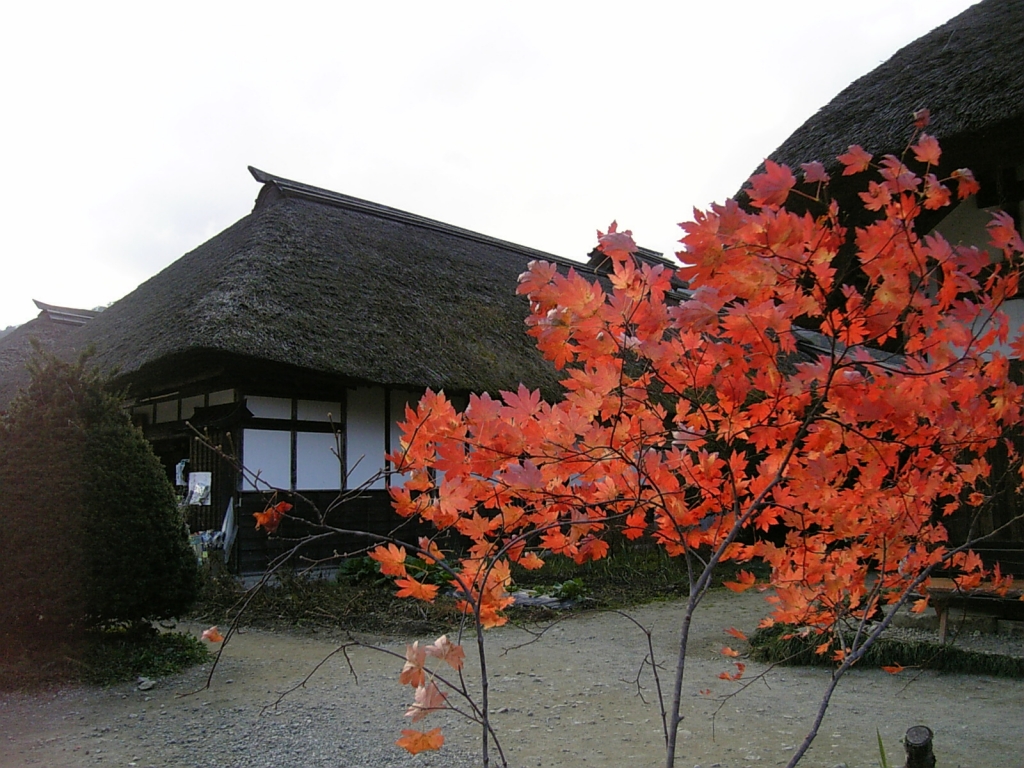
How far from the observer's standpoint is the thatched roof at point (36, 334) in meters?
12.2

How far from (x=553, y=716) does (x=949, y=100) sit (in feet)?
13.5

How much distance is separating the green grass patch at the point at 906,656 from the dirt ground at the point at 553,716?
77 millimetres

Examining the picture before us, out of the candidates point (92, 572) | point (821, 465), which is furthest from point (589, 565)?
point (821, 465)

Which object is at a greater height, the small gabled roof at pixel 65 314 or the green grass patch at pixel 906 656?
the small gabled roof at pixel 65 314

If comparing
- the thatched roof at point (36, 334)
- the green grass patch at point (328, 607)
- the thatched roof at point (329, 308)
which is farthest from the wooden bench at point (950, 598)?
the thatched roof at point (36, 334)

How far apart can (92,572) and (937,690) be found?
474 centimetres

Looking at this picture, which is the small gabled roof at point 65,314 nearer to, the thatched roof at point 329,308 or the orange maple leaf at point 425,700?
the thatched roof at point 329,308

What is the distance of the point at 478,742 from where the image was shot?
341 centimetres

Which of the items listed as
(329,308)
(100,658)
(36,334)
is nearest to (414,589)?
(100,658)

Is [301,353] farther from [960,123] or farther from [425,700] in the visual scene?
[425,700]

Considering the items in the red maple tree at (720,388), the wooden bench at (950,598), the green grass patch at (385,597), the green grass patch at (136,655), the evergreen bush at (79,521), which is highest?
the red maple tree at (720,388)

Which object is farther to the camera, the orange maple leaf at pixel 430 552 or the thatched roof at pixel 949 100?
the thatched roof at pixel 949 100

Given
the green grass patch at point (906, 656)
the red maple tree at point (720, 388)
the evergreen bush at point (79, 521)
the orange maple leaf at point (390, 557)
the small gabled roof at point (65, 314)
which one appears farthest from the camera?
the small gabled roof at point (65, 314)

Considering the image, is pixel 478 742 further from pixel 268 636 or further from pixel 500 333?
pixel 500 333
